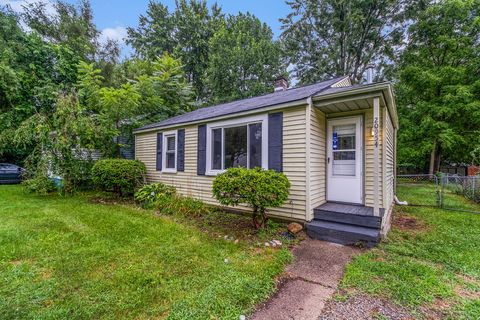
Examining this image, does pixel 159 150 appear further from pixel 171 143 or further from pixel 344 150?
pixel 344 150

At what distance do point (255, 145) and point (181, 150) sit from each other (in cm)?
282

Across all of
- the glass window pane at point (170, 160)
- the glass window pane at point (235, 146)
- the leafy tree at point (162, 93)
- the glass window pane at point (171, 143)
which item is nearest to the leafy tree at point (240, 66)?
the leafy tree at point (162, 93)

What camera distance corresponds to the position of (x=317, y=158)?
491 centimetres

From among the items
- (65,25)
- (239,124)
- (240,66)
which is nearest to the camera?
(239,124)

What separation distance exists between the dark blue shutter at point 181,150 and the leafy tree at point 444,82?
40.5 feet

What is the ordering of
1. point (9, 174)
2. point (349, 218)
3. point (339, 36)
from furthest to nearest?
point (339, 36) < point (9, 174) < point (349, 218)

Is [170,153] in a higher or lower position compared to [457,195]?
higher

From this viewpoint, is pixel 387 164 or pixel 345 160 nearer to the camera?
pixel 345 160

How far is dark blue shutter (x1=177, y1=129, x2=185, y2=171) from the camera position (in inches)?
280

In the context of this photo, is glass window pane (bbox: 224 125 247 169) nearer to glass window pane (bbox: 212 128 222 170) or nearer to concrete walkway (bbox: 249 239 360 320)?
glass window pane (bbox: 212 128 222 170)

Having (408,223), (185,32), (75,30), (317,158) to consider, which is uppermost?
(185,32)

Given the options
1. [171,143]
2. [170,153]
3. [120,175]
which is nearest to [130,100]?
[171,143]

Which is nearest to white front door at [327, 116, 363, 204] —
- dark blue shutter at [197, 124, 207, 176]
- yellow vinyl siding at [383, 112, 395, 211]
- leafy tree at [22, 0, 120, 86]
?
yellow vinyl siding at [383, 112, 395, 211]

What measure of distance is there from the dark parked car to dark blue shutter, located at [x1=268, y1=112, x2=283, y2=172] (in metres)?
12.5
